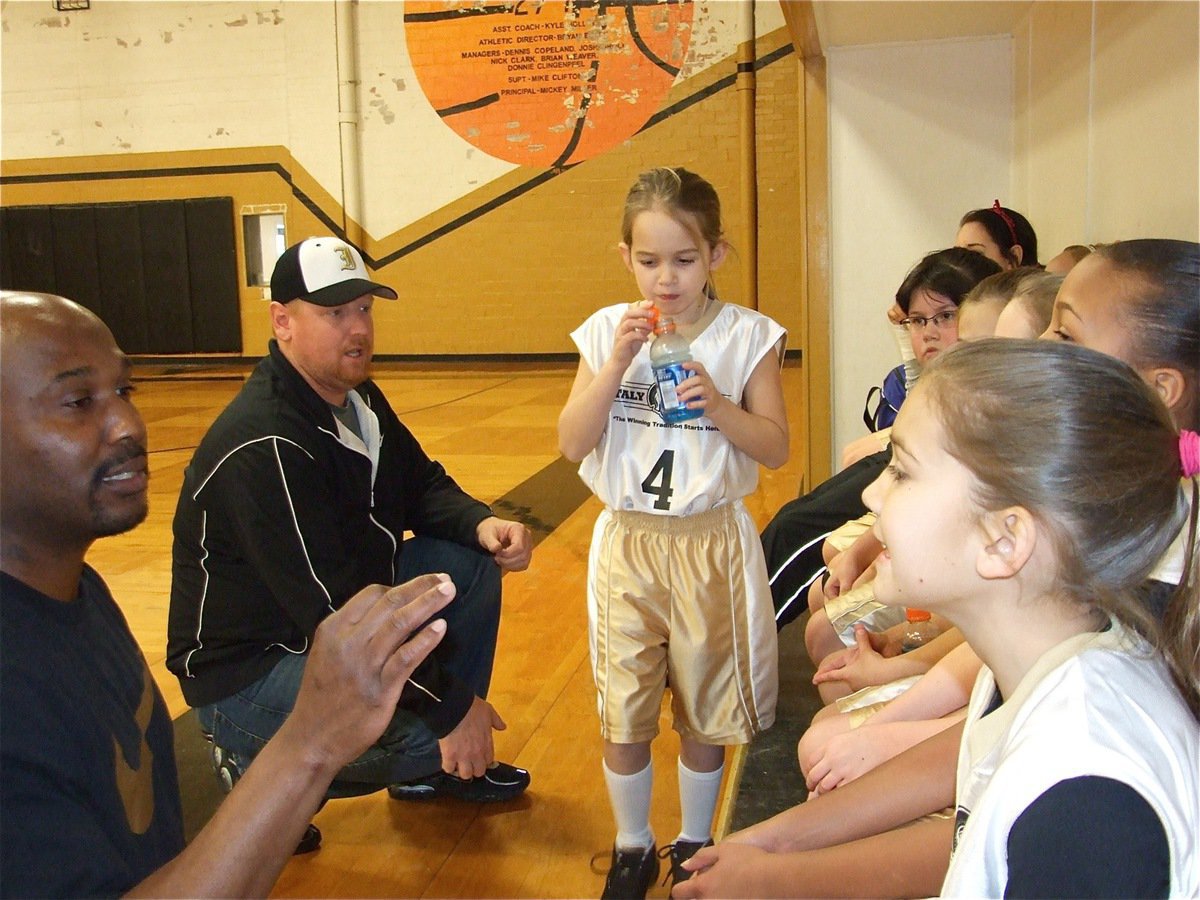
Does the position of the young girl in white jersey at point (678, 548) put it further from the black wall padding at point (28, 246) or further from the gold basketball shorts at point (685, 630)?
the black wall padding at point (28, 246)

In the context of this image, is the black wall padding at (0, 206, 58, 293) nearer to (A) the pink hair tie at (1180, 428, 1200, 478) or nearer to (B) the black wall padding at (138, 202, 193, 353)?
(B) the black wall padding at (138, 202, 193, 353)

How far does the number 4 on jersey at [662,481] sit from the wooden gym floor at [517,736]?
0.76 meters

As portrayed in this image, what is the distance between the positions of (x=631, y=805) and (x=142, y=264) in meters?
11.3

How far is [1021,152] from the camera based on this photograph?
420cm

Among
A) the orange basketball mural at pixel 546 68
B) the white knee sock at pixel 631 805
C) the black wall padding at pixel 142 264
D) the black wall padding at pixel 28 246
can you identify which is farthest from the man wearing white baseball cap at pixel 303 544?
the black wall padding at pixel 28 246

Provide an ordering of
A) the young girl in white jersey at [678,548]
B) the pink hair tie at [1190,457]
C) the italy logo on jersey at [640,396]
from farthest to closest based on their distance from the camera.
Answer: the italy logo on jersey at [640,396] → the young girl in white jersey at [678,548] → the pink hair tie at [1190,457]

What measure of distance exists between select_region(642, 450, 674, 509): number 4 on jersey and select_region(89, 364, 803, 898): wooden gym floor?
76 centimetres

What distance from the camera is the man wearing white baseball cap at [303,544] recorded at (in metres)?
2.08

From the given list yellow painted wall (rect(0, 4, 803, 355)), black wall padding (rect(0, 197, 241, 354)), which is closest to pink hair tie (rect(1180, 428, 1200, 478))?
yellow painted wall (rect(0, 4, 803, 355))

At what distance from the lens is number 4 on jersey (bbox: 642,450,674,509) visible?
2.22 meters

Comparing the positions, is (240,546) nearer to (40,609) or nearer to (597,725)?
(40,609)

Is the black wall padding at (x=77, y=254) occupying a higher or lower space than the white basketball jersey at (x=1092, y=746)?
higher

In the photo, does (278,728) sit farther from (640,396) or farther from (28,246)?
(28,246)

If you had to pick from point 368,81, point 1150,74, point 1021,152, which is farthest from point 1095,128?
point 368,81
